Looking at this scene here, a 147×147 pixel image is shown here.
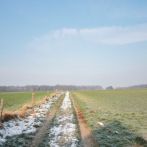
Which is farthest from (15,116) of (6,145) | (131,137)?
(131,137)

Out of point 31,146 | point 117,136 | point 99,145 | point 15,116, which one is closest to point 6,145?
point 31,146

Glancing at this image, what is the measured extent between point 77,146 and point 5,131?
515 cm

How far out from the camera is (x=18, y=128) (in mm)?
15969

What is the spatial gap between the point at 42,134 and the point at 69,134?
133cm

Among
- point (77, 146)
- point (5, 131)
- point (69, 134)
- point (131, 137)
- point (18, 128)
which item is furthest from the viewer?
point (18, 128)

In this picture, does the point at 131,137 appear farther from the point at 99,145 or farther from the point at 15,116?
the point at 15,116

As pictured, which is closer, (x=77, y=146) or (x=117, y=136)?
(x=77, y=146)

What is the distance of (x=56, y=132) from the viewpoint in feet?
47.5

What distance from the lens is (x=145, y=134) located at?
13.5m

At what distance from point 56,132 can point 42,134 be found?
81cm

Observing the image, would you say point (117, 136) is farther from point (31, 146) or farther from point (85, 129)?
point (31, 146)

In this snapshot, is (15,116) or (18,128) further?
(15,116)

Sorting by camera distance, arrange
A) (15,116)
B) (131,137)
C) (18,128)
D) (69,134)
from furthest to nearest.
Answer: (15,116), (18,128), (69,134), (131,137)

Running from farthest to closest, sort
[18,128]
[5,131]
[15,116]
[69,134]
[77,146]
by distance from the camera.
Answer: [15,116] < [18,128] < [5,131] < [69,134] < [77,146]
